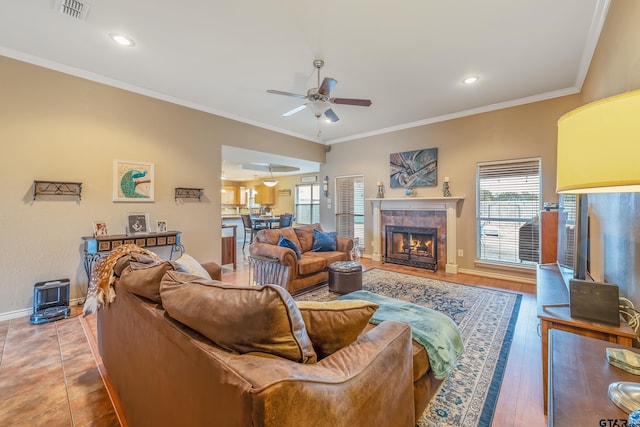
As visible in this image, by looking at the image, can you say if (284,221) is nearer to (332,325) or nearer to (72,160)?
(72,160)

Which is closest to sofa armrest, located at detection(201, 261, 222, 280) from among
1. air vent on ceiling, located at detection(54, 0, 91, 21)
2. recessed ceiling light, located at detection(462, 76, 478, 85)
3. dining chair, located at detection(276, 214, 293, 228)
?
air vent on ceiling, located at detection(54, 0, 91, 21)

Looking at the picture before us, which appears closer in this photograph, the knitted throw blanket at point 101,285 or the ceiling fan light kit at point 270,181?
the knitted throw blanket at point 101,285

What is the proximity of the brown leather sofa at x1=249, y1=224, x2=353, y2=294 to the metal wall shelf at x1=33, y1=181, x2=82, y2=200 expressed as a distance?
87.0 inches

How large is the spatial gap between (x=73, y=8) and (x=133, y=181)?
200cm

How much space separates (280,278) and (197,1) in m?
2.98

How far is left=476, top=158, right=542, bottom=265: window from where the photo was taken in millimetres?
4086

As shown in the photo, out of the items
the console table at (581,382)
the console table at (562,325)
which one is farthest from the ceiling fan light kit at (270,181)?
the console table at (581,382)

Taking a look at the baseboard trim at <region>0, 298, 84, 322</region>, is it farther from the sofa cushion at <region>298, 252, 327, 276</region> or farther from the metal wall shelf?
the sofa cushion at <region>298, 252, 327, 276</region>

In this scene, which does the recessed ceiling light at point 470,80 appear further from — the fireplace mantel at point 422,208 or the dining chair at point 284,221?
the dining chair at point 284,221

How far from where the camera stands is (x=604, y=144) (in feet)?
2.44

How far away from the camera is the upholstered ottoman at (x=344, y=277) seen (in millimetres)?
3328

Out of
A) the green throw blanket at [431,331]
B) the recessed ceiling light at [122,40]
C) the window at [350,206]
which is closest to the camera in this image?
the green throw blanket at [431,331]

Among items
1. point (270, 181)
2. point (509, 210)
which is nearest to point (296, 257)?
point (509, 210)

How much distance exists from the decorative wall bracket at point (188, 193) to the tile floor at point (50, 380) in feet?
6.78
